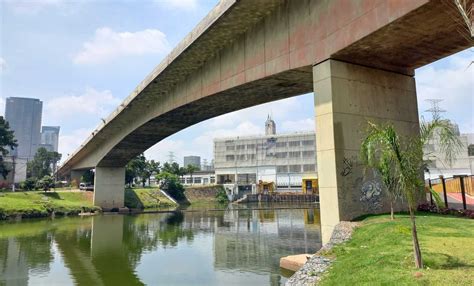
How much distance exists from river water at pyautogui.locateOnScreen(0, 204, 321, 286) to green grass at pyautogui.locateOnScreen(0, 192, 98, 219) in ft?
29.2

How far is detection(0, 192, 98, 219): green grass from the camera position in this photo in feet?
138

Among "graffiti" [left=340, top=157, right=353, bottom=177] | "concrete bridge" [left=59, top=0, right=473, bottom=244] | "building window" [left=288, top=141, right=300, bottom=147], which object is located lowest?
"graffiti" [left=340, top=157, right=353, bottom=177]

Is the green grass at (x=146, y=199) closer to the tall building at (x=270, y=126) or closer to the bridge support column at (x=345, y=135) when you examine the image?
the bridge support column at (x=345, y=135)

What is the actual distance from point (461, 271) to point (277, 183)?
3740 inches

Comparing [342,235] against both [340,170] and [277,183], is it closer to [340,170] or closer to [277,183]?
[340,170]

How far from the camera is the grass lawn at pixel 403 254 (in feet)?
24.4

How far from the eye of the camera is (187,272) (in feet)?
54.6

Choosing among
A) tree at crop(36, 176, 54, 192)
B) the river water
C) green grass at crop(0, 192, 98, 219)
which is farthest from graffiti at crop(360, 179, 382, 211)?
tree at crop(36, 176, 54, 192)

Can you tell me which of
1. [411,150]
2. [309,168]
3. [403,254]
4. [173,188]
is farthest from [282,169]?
[411,150]

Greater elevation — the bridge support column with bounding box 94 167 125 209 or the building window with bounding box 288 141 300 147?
the building window with bounding box 288 141 300 147

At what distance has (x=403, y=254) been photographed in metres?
8.98

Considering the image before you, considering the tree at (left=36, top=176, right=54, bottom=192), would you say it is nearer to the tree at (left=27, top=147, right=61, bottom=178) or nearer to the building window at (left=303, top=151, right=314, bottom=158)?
the tree at (left=27, top=147, right=61, bottom=178)

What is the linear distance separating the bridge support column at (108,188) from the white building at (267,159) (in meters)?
46.5

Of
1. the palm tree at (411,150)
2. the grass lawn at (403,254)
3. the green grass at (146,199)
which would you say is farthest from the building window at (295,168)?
the palm tree at (411,150)
